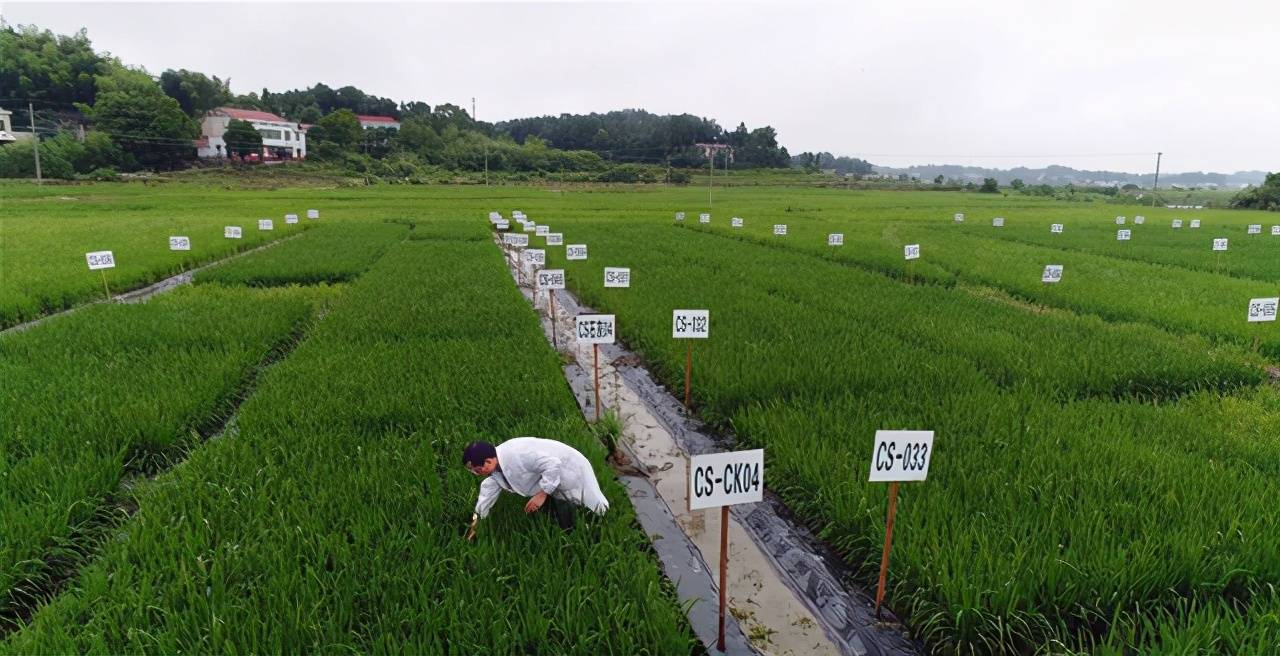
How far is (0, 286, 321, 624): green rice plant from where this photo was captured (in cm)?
305

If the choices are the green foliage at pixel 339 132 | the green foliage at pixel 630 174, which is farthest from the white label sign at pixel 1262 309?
the green foliage at pixel 339 132

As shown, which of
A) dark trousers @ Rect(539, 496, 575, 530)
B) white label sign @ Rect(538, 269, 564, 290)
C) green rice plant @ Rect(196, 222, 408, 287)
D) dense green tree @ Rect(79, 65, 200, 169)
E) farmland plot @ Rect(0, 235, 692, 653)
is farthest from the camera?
dense green tree @ Rect(79, 65, 200, 169)

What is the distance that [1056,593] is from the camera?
2.59 metres

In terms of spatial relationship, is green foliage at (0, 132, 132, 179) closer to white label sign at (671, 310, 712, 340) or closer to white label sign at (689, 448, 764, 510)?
white label sign at (671, 310, 712, 340)

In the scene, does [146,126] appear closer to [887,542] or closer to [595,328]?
[595,328]

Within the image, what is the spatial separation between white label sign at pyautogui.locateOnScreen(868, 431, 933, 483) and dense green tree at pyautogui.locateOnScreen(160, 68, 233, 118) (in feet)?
263

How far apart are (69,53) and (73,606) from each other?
299 feet

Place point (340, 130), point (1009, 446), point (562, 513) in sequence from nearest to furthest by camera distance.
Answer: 1. point (562, 513)
2. point (1009, 446)
3. point (340, 130)

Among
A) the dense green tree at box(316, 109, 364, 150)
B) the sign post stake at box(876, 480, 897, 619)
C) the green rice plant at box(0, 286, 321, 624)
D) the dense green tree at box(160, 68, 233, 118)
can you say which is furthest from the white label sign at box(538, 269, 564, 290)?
the dense green tree at box(160, 68, 233, 118)

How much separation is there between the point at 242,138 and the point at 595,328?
66.8 m

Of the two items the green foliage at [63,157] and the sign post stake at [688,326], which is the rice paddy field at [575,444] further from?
the green foliage at [63,157]

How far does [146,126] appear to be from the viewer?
51.6m

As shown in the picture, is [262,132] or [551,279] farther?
[262,132]

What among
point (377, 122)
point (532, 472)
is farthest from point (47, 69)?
point (532, 472)
